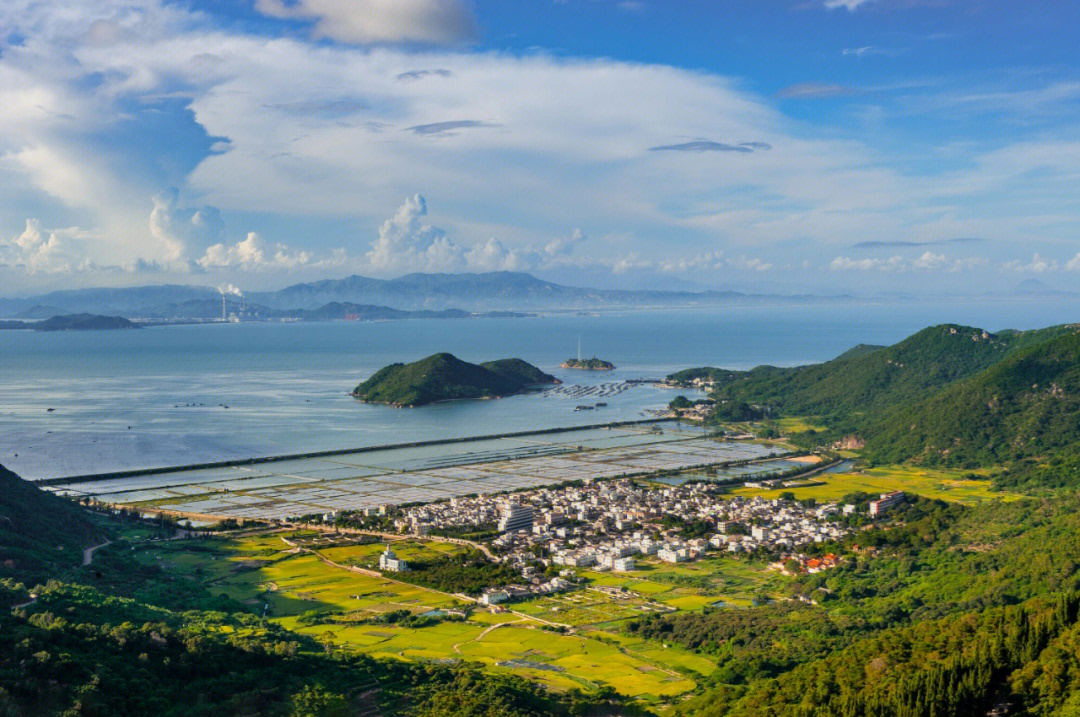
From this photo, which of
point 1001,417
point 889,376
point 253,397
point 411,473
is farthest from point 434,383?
point 1001,417

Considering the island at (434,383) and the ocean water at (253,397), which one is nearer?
the ocean water at (253,397)

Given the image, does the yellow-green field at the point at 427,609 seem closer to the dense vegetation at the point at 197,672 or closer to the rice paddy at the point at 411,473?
the dense vegetation at the point at 197,672

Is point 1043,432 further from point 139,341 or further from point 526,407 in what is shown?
point 139,341

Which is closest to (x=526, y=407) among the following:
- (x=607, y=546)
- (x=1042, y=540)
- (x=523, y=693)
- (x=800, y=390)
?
(x=800, y=390)

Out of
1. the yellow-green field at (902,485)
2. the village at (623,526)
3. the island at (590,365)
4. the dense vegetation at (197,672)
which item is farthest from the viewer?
the island at (590,365)

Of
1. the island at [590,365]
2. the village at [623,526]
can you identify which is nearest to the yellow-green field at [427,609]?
the village at [623,526]

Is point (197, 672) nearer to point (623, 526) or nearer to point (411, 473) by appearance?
point (623, 526)

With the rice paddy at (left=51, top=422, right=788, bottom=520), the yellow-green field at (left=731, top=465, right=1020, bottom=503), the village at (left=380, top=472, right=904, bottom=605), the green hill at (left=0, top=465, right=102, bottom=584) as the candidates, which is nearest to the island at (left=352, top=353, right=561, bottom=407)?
the rice paddy at (left=51, top=422, right=788, bottom=520)
